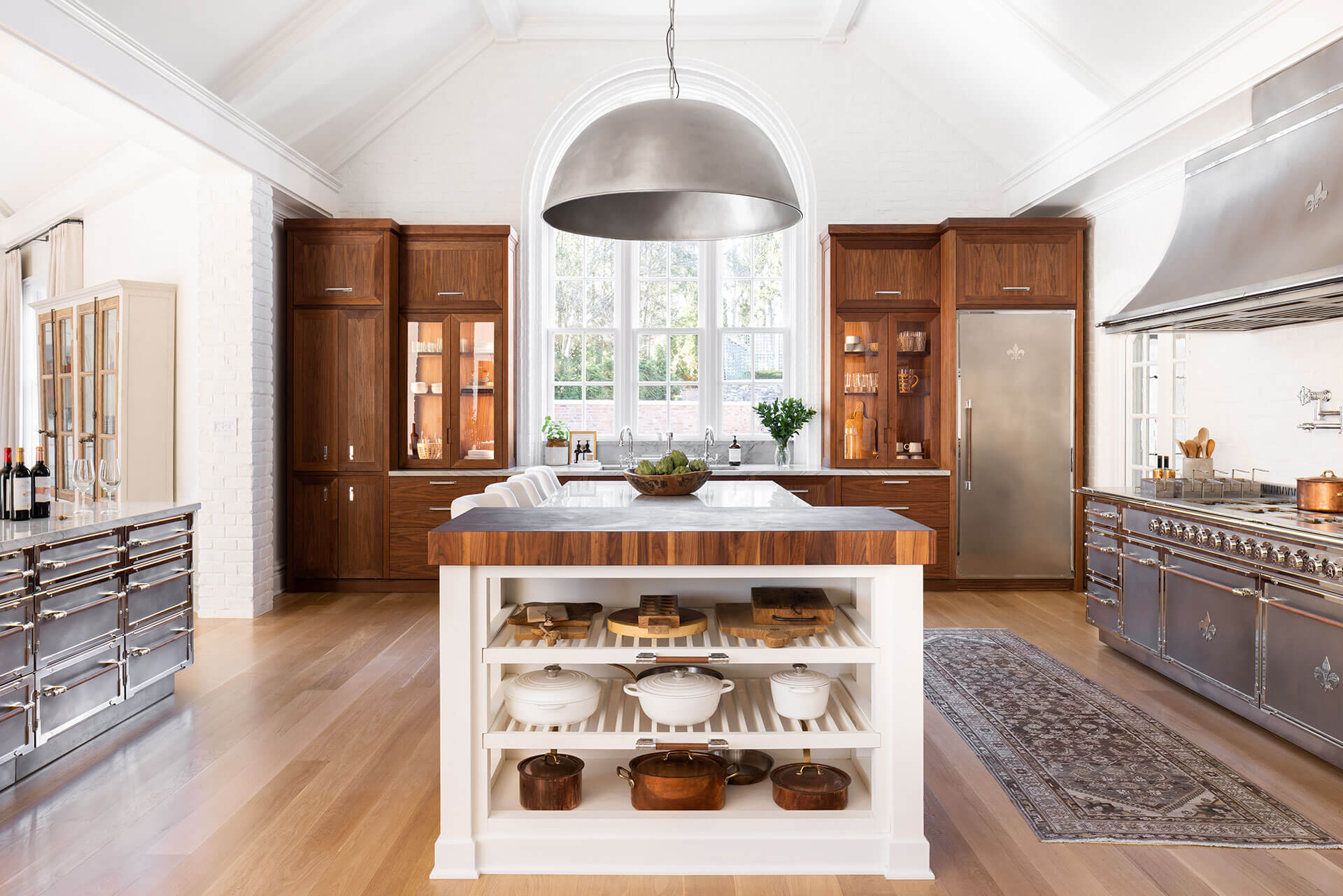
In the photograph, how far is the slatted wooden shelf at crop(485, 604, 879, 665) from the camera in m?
2.20

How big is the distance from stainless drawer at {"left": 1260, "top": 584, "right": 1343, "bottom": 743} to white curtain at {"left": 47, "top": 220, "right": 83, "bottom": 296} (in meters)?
7.44

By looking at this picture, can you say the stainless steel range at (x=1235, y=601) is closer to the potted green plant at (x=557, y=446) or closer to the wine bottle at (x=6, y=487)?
the potted green plant at (x=557, y=446)

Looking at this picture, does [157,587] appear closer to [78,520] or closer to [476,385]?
[78,520]

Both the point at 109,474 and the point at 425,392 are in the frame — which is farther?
the point at 425,392

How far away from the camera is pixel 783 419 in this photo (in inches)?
241

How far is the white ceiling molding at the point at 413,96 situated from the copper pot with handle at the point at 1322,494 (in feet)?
19.3

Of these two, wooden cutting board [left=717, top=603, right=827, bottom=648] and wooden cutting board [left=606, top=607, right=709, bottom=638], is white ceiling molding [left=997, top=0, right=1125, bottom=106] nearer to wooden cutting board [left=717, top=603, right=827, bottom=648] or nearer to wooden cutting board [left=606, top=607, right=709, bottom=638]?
wooden cutting board [left=717, top=603, right=827, bottom=648]

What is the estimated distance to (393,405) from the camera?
5832mm

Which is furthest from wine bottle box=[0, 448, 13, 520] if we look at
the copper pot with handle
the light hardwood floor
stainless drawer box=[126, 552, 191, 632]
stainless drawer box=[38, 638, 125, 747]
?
the copper pot with handle

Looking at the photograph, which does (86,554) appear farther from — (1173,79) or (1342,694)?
(1173,79)

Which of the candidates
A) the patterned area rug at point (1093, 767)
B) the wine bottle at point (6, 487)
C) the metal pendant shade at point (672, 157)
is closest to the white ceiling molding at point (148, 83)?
the wine bottle at point (6, 487)

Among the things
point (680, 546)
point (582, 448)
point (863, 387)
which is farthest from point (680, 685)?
point (582, 448)

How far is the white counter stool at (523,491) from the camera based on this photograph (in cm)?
346

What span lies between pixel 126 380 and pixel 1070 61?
6.07m
